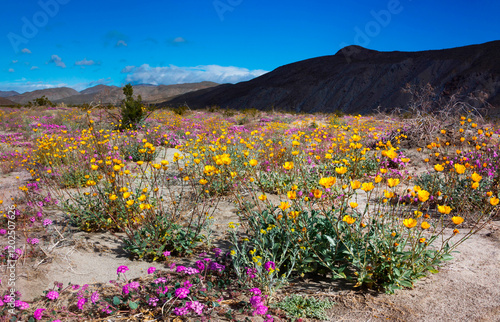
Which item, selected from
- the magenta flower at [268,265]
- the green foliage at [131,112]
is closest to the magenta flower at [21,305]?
the magenta flower at [268,265]

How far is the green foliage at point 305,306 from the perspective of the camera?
2.19m

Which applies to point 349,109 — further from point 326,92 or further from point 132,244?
point 132,244

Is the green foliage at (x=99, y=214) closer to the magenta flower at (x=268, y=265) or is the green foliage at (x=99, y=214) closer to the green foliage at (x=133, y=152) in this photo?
the magenta flower at (x=268, y=265)

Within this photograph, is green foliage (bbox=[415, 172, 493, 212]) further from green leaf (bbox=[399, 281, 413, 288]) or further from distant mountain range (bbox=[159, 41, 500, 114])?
distant mountain range (bbox=[159, 41, 500, 114])

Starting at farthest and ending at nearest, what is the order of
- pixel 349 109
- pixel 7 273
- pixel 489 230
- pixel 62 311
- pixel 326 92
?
pixel 326 92, pixel 349 109, pixel 489 230, pixel 7 273, pixel 62 311

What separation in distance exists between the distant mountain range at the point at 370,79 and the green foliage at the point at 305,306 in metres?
33.4

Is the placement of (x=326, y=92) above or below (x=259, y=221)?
above

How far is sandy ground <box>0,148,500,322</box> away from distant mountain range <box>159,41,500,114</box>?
3232 cm

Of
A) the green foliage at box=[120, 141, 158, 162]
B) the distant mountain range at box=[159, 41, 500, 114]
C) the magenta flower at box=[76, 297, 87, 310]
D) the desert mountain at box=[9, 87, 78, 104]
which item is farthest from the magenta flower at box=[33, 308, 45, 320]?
the desert mountain at box=[9, 87, 78, 104]

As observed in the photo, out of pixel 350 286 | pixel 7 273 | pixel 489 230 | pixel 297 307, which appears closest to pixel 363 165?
pixel 489 230

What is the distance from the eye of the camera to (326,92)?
45.0m

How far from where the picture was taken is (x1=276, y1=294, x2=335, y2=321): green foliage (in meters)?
2.19

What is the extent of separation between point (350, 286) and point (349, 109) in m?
41.1

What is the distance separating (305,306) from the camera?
2287 millimetres
